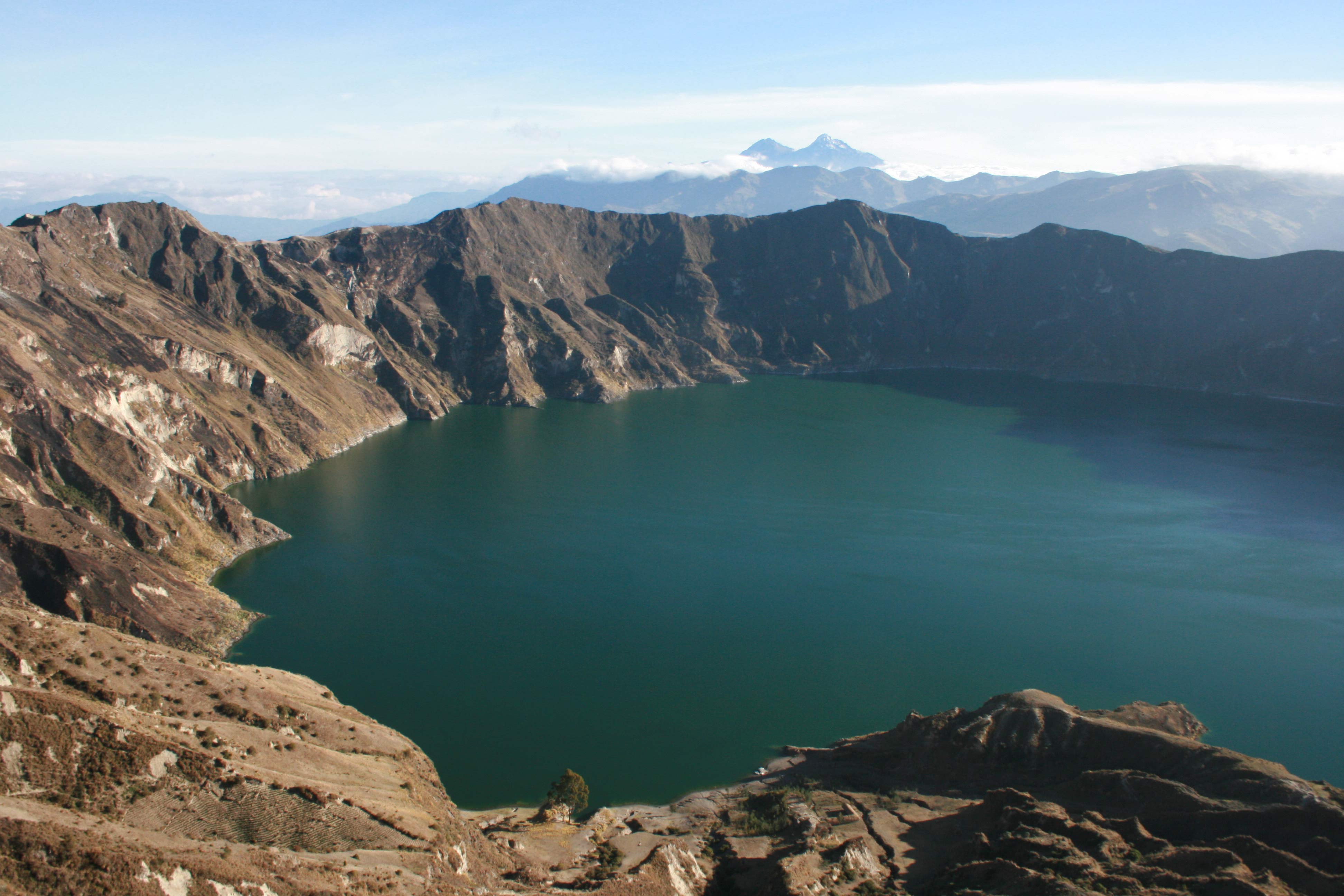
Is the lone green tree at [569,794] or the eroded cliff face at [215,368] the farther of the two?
the eroded cliff face at [215,368]

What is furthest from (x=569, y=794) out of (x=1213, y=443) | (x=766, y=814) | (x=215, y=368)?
(x=1213, y=443)

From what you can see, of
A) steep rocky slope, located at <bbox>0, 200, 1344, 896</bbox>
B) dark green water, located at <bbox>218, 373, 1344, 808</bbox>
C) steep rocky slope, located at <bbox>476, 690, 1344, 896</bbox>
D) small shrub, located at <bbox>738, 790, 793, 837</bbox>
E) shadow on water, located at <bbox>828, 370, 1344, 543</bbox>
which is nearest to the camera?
steep rocky slope, located at <bbox>0, 200, 1344, 896</bbox>

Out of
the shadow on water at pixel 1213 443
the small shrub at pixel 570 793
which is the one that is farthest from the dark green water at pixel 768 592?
the small shrub at pixel 570 793

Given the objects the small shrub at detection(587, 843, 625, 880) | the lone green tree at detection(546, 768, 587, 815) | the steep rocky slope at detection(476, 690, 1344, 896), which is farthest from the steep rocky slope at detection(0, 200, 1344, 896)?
the lone green tree at detection(546, 768, 587, 815)

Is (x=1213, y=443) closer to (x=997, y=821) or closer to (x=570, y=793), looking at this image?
(x=997, y=821)

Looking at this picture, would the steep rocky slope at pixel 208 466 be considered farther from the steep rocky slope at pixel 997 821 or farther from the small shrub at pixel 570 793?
the small shrub at pixel 570 793

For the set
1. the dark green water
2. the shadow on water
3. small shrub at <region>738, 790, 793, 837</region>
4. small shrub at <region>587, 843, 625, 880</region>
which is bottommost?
small shrub at <region>738, 790, 793, 837</region>

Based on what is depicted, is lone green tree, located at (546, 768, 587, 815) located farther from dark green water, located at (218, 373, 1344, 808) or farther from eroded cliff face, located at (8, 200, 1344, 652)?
eroded cliff face, located at (8, 200, 1344, 652)
